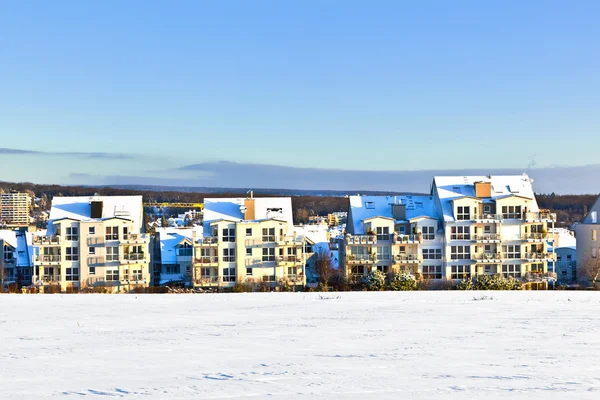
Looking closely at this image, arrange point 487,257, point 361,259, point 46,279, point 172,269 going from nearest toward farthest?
point 46,279
point 487,257
point 361,259
point 172,269

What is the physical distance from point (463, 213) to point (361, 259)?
6.54m

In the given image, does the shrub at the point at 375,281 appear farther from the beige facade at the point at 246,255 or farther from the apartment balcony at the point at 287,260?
the apartment balcony at the point at 287,260

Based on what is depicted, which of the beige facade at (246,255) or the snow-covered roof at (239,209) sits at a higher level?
the snow-covered roof at (239,209)

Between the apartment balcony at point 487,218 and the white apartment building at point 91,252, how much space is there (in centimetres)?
1915

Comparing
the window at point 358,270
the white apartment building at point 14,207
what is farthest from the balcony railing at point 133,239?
the white apartment building at point 14,207

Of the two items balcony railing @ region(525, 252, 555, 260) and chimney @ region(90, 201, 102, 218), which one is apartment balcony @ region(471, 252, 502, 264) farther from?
chimney @ region(90, 201, 102, 218)

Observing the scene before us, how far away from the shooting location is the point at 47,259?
146ft

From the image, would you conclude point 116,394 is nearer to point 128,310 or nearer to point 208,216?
point 128,310

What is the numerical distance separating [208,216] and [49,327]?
86.5ft

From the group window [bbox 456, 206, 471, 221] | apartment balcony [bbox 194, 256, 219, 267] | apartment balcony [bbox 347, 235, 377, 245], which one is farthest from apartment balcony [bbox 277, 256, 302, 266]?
window [bbox 456, 206, 471, 221]

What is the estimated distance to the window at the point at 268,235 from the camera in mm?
45594

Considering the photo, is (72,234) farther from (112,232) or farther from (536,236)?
(536,236)

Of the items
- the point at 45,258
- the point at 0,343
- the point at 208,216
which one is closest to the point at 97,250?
the point at 45,258

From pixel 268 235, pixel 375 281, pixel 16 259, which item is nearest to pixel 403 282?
pixel 375 281
